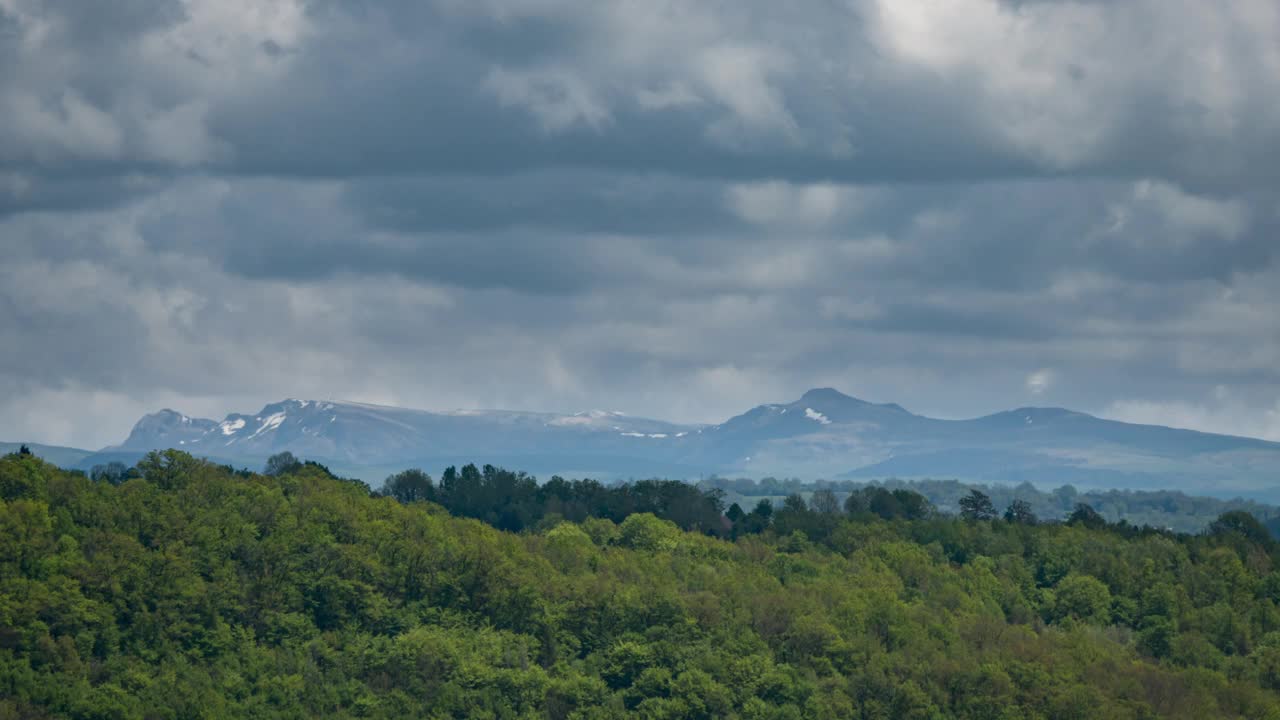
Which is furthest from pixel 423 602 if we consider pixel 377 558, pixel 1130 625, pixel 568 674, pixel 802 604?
pixel 1130 625

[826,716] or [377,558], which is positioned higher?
[377,558]

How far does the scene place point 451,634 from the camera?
162375mm

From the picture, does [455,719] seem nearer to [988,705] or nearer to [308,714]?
[308,714]

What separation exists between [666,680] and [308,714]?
3160 centimetres

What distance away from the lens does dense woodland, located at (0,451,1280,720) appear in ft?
476

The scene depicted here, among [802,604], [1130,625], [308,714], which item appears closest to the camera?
[308,714]

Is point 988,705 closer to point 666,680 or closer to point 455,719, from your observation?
point 666,680

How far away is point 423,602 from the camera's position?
170m

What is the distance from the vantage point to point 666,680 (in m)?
156

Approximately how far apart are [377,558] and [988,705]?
59.5 metres

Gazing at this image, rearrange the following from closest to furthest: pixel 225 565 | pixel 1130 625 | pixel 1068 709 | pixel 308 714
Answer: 1. pixel 308 714
2. pixel 1068 709
3. pixel 225 565
4. pixel 1130 625

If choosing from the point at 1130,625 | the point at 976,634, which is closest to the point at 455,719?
the point at 976,634

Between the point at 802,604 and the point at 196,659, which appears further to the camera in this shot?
the point at 802,604

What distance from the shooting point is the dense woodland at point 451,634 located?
476 feet
